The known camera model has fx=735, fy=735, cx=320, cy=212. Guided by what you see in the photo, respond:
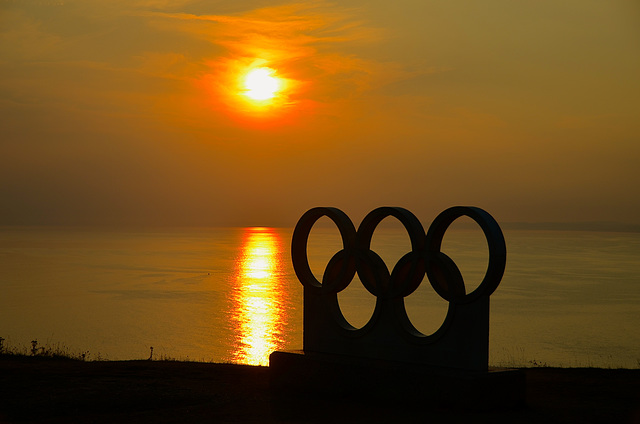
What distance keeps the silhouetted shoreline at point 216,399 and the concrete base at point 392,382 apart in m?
0.16

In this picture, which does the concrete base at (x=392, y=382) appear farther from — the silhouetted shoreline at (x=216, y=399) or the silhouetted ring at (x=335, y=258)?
the silhouetted ring at (x=335, y=258)

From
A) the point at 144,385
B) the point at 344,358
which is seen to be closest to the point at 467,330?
the point at 344,358

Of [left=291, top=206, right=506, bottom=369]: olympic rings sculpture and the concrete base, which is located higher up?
[left=291, top=206, right=506, bottom=369]: olympic rings sculpture

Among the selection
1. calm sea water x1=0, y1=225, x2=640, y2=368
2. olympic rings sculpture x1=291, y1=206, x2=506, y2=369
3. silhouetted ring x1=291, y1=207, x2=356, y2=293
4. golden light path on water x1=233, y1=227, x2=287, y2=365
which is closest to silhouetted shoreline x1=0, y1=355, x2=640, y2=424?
olympic rings sculpture x1=291, y1=206, x2=506, y2=369

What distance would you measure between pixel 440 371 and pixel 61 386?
20.7 feet

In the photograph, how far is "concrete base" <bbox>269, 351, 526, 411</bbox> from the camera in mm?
10570

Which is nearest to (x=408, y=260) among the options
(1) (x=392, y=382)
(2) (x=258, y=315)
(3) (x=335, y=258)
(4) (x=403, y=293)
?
(4) (x=403, y=293)

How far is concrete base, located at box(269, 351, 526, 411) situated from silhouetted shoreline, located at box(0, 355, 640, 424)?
16 cm

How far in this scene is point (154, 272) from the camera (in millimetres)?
102625

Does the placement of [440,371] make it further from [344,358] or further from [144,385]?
[144,385]

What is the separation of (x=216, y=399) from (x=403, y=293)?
Answer: 11.3 ft

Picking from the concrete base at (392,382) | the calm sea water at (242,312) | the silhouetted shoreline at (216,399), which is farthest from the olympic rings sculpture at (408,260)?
the calm sea water at (242,312)

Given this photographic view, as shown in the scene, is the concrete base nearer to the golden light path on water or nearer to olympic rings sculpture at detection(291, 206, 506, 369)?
olympic rings sculpture at detection(291, 206, 506, 369)

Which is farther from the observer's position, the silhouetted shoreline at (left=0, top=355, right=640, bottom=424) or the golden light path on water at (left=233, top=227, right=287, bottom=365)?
the golden light path on water at (left=233, top=227, right=287, bottom=365)
